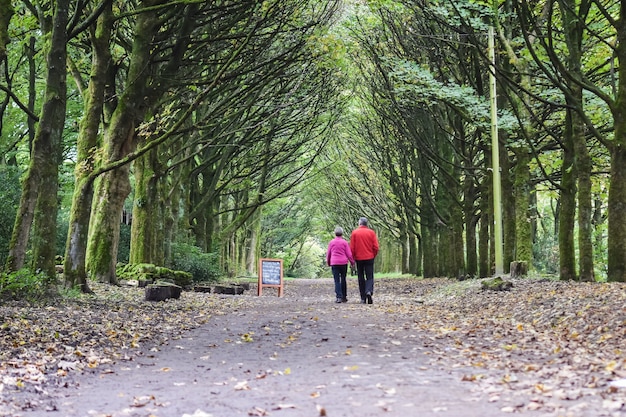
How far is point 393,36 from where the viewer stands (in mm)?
22266

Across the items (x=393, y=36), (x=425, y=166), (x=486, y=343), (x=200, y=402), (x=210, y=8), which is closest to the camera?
(x=200, y=402)

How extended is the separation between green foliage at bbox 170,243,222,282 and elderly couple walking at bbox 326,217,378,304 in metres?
8.94

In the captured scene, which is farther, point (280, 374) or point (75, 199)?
point (75, 199)

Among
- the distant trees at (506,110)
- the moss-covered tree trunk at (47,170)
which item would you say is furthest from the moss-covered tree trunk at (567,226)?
the moss-covered tree trunk at (47,170)

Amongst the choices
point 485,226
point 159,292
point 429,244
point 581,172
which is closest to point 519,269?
point 581,172

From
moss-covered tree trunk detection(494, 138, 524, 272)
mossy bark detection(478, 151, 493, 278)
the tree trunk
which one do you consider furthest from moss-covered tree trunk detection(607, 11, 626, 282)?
the tree trunk

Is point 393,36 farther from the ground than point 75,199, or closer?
farther from the ground

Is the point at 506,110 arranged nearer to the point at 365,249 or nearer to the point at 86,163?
the point at 365,249

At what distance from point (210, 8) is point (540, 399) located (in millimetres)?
13596

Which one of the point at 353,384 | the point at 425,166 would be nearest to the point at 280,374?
the point at 353,384

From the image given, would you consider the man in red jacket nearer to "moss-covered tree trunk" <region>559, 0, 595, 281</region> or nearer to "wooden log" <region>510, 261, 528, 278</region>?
"wooden log" <region>510, 261, 528, 278</region>

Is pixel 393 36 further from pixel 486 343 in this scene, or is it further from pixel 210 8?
pixel 486 343

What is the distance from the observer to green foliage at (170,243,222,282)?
71.9 feet

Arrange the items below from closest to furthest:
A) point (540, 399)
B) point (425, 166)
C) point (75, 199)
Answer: point (540, 399) → point (75, 199) → point (425, 166)
